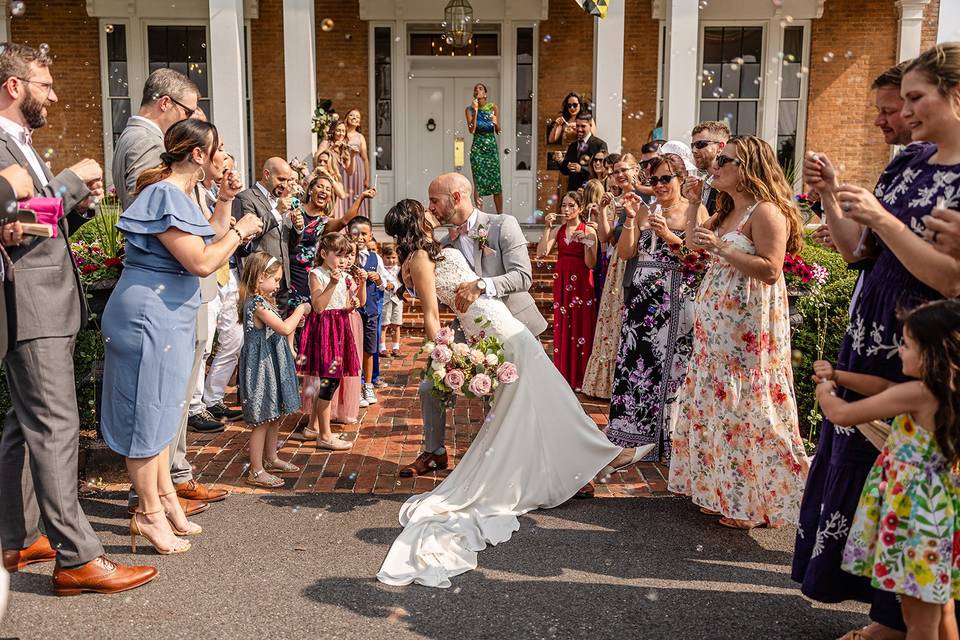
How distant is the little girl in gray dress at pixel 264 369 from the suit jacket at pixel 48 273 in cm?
157

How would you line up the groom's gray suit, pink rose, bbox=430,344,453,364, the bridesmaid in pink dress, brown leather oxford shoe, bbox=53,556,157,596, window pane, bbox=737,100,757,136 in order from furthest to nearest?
window pane, bbox=737,100,757,136
the bridesmaid in pink dress
the groom's gray suit
pink rose, bbox=430,344,453,364
brown leather oxford shoe, bbox=53,556,157,596

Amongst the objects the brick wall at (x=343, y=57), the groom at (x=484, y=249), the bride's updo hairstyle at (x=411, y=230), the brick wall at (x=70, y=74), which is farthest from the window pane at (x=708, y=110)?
the bride's updo hairstyle at (x=411, y=230)

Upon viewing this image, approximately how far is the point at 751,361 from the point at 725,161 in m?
1.10

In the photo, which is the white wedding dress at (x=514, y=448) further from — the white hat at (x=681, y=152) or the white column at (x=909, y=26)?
the white column at (x=909, y=26)

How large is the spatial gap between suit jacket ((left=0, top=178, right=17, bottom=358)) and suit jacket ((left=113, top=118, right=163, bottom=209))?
1.24m

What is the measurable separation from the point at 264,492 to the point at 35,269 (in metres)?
2.09

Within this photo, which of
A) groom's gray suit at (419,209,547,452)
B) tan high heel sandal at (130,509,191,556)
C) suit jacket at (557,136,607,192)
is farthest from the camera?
suit jacket at (557,136,607,192)

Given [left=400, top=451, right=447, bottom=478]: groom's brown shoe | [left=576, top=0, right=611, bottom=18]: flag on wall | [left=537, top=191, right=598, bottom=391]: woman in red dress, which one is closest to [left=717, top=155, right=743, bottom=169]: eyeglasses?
[left=400, top=451, right=447, bottom=478]: groom's brown shoe

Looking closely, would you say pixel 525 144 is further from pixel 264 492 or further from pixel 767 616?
pixel 767 616

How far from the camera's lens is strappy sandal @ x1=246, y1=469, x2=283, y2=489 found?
5324 millimetres

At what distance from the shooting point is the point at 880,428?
3.12 m

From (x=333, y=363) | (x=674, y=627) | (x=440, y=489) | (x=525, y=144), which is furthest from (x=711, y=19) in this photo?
(x=674, y=627)

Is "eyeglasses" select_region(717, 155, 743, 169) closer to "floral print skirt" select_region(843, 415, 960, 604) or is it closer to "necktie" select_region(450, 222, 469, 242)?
"necktie" select_region(450, 222, 469, 242)

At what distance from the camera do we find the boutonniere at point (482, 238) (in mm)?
5160
